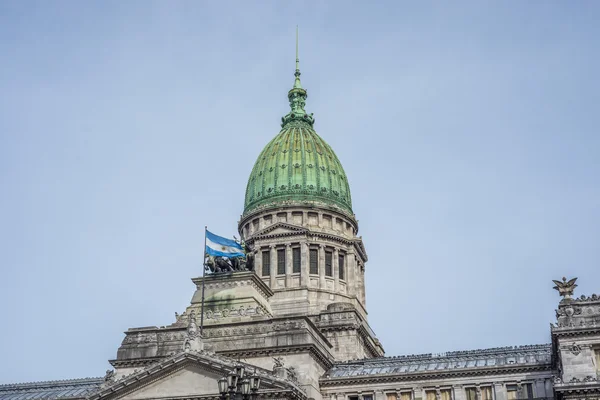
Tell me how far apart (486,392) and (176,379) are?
85.3 ft

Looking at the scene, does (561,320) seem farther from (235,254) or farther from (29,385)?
(29,385)

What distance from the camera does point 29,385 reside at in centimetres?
8794

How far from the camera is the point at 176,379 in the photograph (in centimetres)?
7219

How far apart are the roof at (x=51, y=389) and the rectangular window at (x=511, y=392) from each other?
3772 centimetres

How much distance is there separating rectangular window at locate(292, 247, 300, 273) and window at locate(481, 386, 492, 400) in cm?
3289

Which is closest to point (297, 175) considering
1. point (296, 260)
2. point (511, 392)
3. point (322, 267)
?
point (296, 260)

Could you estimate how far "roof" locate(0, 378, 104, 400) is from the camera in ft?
268

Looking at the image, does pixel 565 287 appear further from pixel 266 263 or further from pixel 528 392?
pixel 266 263

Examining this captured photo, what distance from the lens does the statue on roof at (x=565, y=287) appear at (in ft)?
225

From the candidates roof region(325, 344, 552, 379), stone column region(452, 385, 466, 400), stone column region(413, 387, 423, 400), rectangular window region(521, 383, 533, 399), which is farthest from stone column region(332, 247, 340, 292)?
rectangular window region(521, 383, 533, 399)

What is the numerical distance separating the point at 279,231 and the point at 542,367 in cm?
3919

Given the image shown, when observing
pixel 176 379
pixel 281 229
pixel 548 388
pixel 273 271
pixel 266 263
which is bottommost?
pixel 548 388

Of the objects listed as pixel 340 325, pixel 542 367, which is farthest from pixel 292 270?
pixel 542 367

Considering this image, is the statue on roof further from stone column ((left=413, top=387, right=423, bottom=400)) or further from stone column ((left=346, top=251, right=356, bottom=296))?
stone column ((left=346, top=251, right=356, bottom=296))
